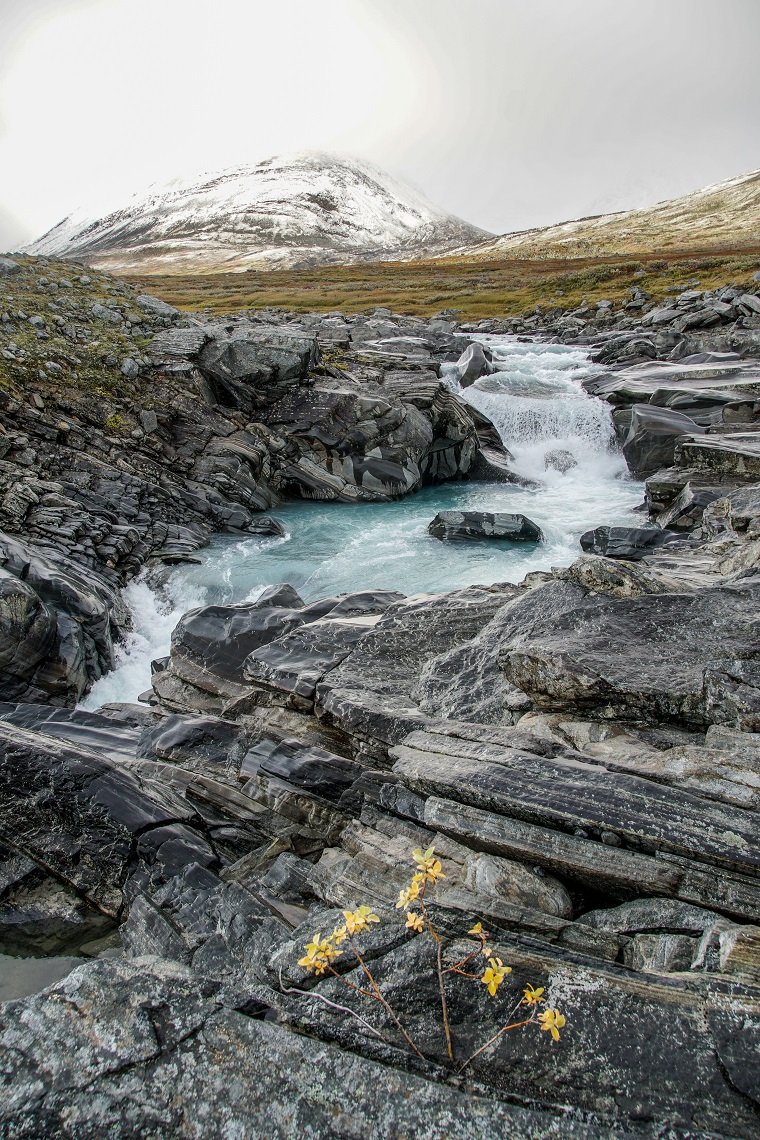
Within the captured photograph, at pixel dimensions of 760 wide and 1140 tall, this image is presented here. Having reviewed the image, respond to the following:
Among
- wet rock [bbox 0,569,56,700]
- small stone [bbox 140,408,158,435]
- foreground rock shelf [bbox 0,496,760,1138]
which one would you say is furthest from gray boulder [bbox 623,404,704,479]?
wet rock [bbox 0,569,56,700]

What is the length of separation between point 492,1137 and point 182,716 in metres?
10.1

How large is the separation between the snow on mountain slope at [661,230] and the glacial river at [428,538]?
92.8m

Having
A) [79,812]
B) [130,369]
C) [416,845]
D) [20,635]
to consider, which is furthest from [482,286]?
[416,845]

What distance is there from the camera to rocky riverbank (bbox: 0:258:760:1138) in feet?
12.6

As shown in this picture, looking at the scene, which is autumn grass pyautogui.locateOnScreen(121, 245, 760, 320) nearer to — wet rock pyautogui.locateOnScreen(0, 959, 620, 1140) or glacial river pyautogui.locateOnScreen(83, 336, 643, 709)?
glacial river pyautogui.locateOnScreen(83, 336, 643, 709)

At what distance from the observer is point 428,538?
2814 cm

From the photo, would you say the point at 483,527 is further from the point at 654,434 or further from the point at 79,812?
the point at 79,812

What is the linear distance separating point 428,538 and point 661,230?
14742cm

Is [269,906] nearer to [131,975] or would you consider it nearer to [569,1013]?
[131,975]

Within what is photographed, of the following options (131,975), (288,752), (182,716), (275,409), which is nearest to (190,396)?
(275,409)

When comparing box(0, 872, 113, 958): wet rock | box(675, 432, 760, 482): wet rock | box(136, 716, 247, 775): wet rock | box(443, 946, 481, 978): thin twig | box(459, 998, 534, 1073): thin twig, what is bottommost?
box(0, 872, 113, 958): wet rock

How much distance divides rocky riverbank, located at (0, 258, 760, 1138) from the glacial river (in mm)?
4464

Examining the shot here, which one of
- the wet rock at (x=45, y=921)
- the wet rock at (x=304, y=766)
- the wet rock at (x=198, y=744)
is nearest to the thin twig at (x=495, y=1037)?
the wet rock at (x=304, y=766)

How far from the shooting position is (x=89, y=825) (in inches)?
368
